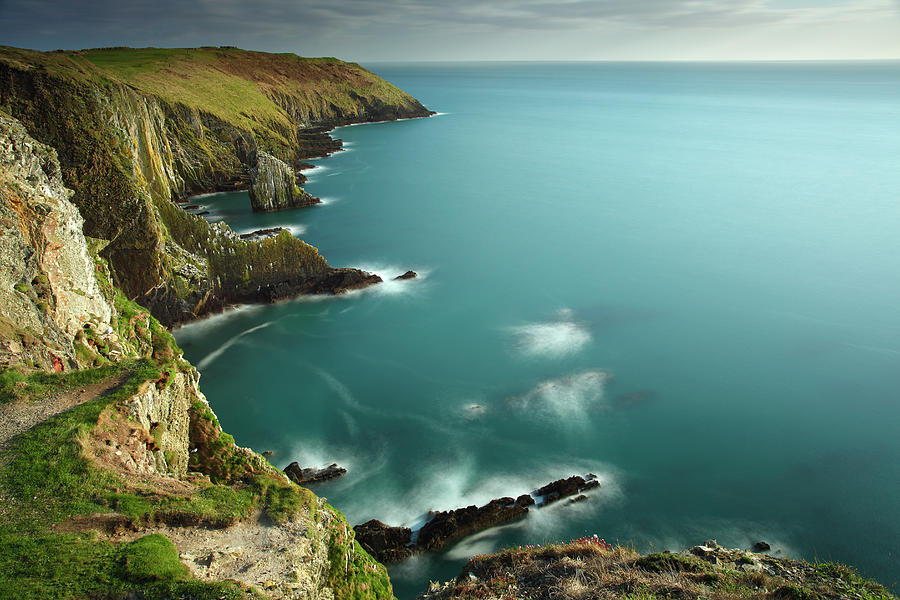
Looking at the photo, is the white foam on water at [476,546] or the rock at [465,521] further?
the rock at [465,521]

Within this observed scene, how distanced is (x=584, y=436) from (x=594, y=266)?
19322mm

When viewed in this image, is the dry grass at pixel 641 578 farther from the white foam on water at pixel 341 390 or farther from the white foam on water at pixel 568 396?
the white foam on water at pixel 341 390

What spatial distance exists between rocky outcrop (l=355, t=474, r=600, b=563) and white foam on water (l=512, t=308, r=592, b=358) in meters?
10.1

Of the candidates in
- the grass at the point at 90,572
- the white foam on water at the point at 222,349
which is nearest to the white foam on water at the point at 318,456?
the white foam on water at the point at 222,349

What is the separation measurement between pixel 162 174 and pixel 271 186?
9.47 metres

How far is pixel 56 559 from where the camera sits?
7621 mm

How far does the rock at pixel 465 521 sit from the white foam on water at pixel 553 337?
10.7m

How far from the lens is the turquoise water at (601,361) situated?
59.4 feet

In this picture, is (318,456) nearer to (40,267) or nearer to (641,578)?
(40,267)

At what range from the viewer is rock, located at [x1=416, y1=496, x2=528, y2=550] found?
52.6 feet

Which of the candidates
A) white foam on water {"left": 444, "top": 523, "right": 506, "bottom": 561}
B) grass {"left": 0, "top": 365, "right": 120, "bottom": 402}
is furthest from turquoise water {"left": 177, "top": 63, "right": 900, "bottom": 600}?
grass {"left": 0, "top": 365, "right": 120, "bottom": 402}

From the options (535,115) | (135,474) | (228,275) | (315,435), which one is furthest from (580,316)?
(535,115)

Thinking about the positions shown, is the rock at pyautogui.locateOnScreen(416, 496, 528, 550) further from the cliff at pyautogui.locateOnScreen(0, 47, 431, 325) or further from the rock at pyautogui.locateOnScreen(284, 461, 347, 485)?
the cliff at pyautogui.locateOnScreen(0, 47, 431, 325)

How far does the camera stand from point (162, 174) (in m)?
39.5
